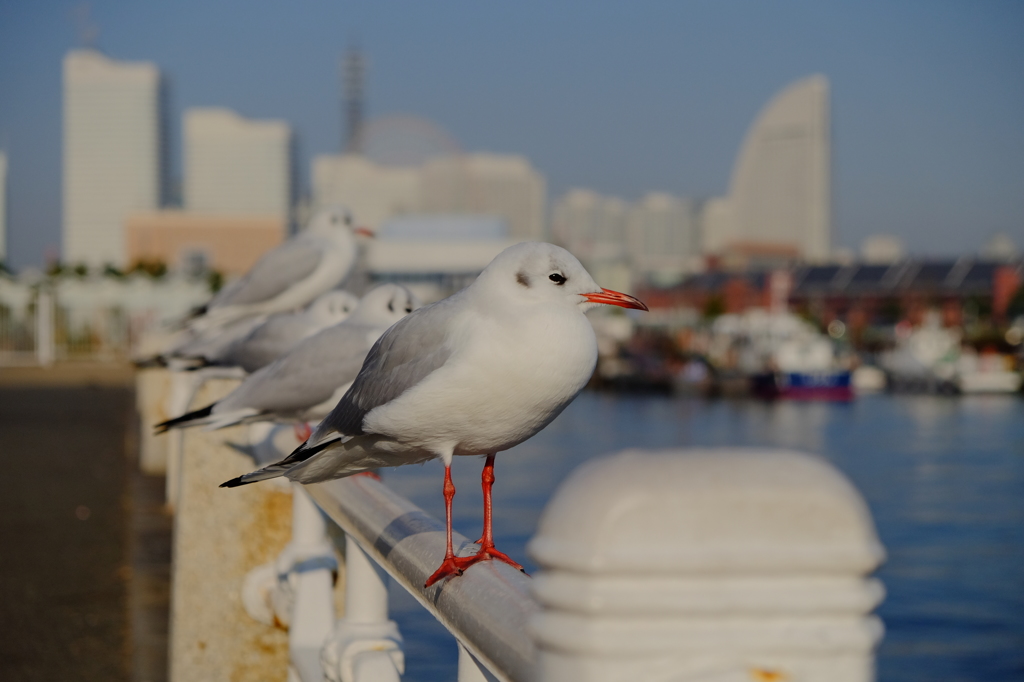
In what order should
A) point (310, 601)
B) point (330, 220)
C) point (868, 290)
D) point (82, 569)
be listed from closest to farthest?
1. point (310, 601)
2. point (82, 569)
3. point (330, 220)
4. point (868, 290)

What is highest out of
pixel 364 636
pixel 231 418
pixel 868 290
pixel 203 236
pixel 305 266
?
pixel 305 266

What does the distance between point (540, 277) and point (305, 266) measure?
163 inches

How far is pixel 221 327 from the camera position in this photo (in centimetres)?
659

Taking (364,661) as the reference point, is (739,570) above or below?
above

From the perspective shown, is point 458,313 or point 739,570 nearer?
point 739,570

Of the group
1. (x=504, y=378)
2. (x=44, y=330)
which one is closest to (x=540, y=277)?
(x=504, y=378)

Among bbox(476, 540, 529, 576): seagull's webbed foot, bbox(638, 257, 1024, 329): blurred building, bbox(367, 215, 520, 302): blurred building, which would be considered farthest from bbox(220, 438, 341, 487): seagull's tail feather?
bbox(638, 257, 1024, 329): blurred building

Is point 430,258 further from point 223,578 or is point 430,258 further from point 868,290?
point 223,578

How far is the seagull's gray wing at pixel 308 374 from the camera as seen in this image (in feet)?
12.0

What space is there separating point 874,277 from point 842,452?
270 ft

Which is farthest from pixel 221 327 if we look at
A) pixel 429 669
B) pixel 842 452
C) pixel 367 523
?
pixel 842 452

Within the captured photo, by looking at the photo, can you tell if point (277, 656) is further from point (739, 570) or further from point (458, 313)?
point (739, 570)

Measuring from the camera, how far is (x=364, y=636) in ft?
7.53

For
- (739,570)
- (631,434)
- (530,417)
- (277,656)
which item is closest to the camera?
(739,570)
